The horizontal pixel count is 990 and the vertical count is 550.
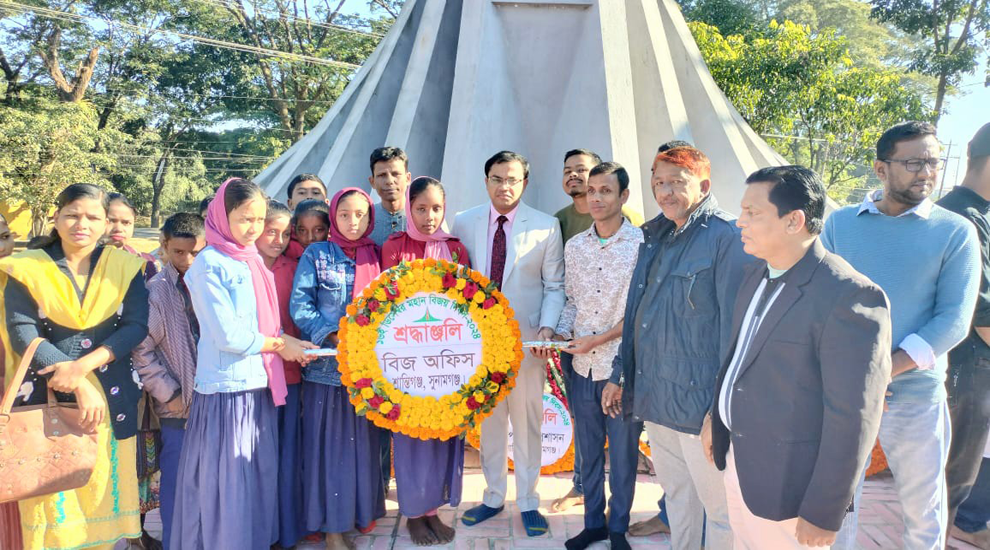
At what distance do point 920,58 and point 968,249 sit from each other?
65.9 ft

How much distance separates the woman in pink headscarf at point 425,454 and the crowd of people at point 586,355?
14 millimetres

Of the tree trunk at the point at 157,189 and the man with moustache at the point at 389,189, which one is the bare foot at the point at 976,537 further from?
the tree trunk at the point at 157,189

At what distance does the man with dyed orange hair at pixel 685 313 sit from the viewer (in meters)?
2.77

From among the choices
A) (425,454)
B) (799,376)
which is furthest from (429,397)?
(799,376)

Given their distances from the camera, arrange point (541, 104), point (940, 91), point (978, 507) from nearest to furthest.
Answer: point (978, 507)
point (541, 104)
point (940, 91)

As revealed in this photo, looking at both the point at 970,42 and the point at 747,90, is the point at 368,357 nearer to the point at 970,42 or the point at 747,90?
the point at 747,90

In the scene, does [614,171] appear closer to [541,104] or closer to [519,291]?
[519,291]

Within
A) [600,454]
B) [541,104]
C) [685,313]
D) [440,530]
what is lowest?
[440,530]

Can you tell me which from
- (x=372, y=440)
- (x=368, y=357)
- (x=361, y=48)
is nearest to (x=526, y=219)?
(x=368, y=357)

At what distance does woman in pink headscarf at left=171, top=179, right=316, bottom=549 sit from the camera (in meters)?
2.95

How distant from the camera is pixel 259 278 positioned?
313 centimetres

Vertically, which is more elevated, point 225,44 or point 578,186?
point 225,44

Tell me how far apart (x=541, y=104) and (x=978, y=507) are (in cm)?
462

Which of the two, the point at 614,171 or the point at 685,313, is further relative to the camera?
the point at 614,171
